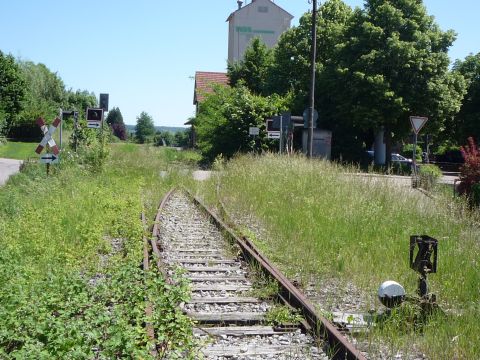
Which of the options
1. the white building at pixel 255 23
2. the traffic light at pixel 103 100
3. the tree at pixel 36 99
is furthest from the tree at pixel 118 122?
the traffic light at pixel 103 100

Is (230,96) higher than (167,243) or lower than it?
higher

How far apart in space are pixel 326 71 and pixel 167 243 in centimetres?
3225

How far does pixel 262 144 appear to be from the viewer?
114 ft

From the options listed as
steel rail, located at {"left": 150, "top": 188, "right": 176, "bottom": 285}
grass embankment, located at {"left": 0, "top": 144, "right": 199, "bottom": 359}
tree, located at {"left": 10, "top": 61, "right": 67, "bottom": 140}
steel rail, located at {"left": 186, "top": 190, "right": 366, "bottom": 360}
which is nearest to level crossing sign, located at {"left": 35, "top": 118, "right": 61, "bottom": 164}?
grass embankment, located at {"left": 0, "top": 144, "right": 199, "bottom": 359}

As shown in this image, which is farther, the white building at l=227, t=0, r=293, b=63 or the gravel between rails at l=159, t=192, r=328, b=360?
the white building at l=227, t=0, r=293, b=63

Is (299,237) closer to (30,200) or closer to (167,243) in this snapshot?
(167,243)

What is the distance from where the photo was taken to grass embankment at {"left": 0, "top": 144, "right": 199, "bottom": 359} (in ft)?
13.6

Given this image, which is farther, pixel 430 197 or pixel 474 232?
pixel 430 197

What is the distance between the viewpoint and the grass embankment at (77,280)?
413 cm

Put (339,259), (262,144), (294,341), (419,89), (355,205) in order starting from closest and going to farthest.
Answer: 1. (294,341)
2. (339,259)
3. (355,205)
4. (262,144)
5. (419,89)

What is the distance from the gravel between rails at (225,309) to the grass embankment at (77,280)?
20.0 inches

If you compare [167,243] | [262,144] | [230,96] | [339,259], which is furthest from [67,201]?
[230,96]

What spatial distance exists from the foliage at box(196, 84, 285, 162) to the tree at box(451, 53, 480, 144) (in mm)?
20586

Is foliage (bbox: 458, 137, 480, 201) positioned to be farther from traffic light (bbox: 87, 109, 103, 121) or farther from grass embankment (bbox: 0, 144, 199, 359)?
traffic light (bbox: 87, 109, 103, 121)
